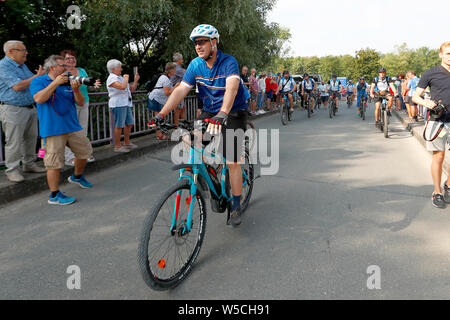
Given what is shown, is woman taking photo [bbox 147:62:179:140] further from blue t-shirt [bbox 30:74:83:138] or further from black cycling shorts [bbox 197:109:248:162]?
black cycling shorts [bbox 197:109:248:162]

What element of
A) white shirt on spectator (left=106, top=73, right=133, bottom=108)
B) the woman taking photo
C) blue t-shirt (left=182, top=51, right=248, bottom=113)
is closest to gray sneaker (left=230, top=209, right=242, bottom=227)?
blue t-shirt (left=182, top=51, right=248, bottom=113)

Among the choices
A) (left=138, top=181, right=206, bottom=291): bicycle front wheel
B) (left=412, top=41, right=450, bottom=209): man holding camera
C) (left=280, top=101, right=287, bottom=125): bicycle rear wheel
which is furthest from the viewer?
(left=280, top=101, right=287, bottom=125): bicycle rear wheel

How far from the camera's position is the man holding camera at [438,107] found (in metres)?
4.67

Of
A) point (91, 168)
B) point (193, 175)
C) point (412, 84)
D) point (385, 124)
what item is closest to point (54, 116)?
point (91, 168)

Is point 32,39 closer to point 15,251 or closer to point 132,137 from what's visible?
point 132,137

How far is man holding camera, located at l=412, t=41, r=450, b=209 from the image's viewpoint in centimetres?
467

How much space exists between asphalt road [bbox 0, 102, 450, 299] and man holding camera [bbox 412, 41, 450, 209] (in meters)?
0.40

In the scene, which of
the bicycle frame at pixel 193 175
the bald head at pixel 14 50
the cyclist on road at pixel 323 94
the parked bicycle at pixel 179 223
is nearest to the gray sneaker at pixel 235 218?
the parked bicycle at pixel 179 223

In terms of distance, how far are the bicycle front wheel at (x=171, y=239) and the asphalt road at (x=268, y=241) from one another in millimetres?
127

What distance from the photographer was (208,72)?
372cm

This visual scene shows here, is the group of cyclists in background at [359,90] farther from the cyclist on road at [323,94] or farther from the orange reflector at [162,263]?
the orange reflector at [162,263]

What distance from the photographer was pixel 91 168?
6.83 m
